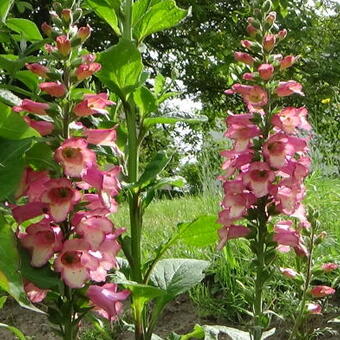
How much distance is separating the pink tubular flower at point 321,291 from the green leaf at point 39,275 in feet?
2.10

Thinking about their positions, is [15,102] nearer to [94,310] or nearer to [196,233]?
[94,310]

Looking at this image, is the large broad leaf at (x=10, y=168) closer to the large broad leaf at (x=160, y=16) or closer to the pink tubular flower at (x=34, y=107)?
the pink tubular flower at (x=34, y=107)

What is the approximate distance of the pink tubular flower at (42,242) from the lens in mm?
1042

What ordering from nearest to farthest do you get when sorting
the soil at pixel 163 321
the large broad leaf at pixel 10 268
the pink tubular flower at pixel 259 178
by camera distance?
the large broad leaf at pixel 10 268
the pink tubular flower at pixel 259 178
the soil at pixel 163 321

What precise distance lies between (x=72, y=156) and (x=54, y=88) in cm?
13

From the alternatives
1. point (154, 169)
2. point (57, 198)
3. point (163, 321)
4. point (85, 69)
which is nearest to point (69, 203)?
point (57, 198)

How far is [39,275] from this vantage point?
1030mm

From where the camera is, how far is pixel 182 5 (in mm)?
9148

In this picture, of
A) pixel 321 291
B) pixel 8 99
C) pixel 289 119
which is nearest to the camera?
pixel 8 99

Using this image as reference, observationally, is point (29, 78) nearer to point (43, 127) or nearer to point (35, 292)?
point (43, 127)

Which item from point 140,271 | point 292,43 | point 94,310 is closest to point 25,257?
point 94,310

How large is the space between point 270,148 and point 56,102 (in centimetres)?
44

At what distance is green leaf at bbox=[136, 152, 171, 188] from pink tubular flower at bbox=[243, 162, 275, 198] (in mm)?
195

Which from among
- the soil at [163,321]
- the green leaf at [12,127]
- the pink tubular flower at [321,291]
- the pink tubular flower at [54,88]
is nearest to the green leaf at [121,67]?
the pink tubular flower at [54,88]
